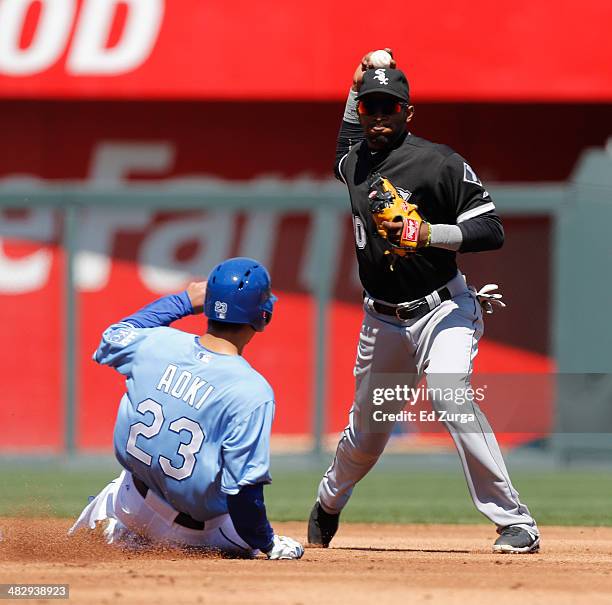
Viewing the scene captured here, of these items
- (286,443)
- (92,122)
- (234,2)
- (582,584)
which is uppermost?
(234,2)

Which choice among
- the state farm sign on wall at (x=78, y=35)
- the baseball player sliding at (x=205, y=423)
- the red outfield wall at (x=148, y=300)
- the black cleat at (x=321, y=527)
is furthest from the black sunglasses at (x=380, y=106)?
the state farm sign on wall at (x=78, y=35)

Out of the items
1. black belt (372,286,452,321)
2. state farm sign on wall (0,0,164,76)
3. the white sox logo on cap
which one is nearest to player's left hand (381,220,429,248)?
black belt (372,286,452,321)

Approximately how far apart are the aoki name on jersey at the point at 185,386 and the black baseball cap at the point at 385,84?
1.37 metres

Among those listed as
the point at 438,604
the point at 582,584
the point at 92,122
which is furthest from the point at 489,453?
the point at 92,122

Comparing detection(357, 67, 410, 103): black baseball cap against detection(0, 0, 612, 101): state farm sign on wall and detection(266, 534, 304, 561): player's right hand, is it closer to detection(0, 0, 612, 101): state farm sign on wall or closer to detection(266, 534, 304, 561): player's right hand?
detection(266, 534, 304, 561): player's right hand

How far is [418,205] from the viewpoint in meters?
5.24

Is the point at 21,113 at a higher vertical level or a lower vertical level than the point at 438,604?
higher

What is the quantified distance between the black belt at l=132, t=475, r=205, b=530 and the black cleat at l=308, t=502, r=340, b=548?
93 cm

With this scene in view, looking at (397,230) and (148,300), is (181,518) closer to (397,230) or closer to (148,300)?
(397,230)

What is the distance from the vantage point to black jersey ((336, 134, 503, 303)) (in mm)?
5207

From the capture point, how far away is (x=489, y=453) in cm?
513

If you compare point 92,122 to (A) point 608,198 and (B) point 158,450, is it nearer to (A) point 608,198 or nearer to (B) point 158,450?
(A) point 608,198

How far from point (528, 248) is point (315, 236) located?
1.67 metres

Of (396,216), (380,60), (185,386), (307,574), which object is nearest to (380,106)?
(380,60)
